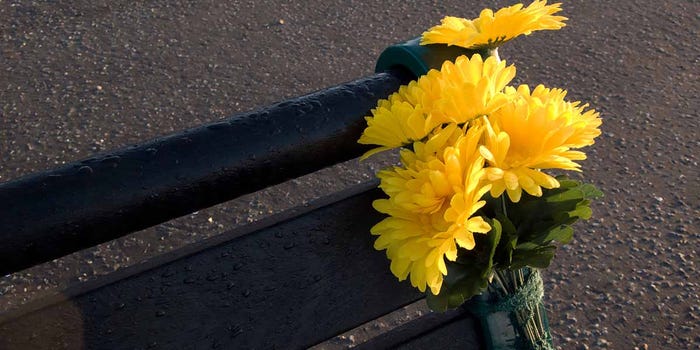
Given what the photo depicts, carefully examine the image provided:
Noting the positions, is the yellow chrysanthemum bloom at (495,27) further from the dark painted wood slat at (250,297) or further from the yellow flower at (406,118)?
the dark painted wood slat at (250,297)

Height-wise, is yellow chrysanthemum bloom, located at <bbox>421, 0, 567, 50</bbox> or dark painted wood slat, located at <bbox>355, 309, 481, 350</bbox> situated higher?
yellow chrysanthemum bloom, located at <bbox>421, 0, 567, 50</bbox>

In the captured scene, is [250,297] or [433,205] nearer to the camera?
[433,205]

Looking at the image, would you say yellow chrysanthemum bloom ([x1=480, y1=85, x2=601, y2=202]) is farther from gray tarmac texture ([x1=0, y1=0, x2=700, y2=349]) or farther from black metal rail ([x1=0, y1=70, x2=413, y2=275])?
gray tarmac texture ([x1=0, y1=0, x2=700, y2=349])

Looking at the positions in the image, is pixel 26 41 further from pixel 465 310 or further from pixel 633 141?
pixel 465 310

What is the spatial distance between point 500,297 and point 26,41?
3.04m

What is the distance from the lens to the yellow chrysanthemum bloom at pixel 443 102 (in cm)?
113

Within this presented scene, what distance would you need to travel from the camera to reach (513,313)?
1.29m

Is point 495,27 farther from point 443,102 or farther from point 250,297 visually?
point 250,297

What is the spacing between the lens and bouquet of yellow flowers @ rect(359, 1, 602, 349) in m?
1.09

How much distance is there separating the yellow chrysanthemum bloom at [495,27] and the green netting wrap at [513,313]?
0.33 m


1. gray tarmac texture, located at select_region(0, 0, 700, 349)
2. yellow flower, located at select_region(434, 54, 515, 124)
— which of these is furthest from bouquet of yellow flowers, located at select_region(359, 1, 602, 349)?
gray tarmac texture, located at select_region(0, 0, 700, 349)

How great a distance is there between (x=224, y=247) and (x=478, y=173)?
0.37m

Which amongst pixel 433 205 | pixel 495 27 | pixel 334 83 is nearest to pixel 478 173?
pixel 433 205

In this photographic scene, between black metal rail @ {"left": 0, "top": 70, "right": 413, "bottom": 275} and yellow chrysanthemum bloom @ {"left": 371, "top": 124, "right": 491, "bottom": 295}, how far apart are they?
0.11 m
